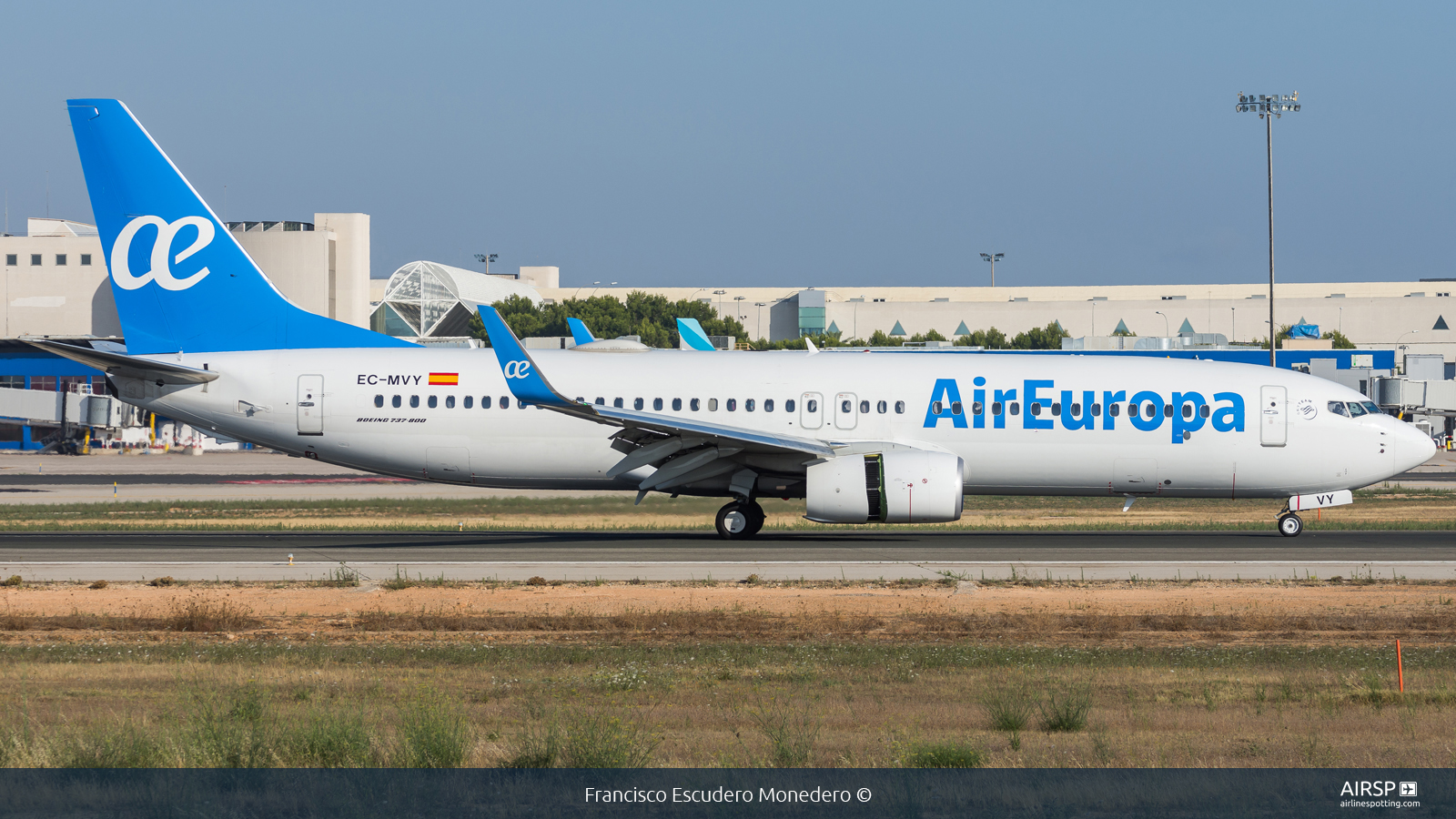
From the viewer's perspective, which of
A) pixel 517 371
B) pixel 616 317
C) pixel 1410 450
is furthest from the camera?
pixel 616 317

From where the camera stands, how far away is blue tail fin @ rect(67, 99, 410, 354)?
28266mm

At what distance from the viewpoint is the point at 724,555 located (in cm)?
2436

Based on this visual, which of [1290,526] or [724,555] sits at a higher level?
[1290,526]

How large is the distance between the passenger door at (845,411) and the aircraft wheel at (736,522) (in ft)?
8.84

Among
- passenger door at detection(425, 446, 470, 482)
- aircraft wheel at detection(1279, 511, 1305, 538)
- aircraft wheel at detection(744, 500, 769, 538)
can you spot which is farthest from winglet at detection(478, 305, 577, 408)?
aircraft wheel at detection(1279, 511, 1305, 538)

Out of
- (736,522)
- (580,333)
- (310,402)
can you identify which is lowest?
(736,522)

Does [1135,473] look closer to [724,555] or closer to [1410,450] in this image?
[1410,450]

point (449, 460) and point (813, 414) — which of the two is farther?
point (449, 460)

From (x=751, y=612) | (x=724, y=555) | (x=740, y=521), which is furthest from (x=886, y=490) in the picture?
(x=751, y=612)

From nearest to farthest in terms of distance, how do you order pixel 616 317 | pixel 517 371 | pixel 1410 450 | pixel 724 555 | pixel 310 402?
pixel 724 555 → pixel 517 371 → pixel 1410 450 → pixel 310 402 → pixel 616 317

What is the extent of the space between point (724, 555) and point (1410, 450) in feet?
49.3

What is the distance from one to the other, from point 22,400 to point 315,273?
47290 millimetres

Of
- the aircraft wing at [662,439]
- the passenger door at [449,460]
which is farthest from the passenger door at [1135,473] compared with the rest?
the passenger door at [449,460]

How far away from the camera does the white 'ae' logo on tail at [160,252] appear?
28.6 metres
